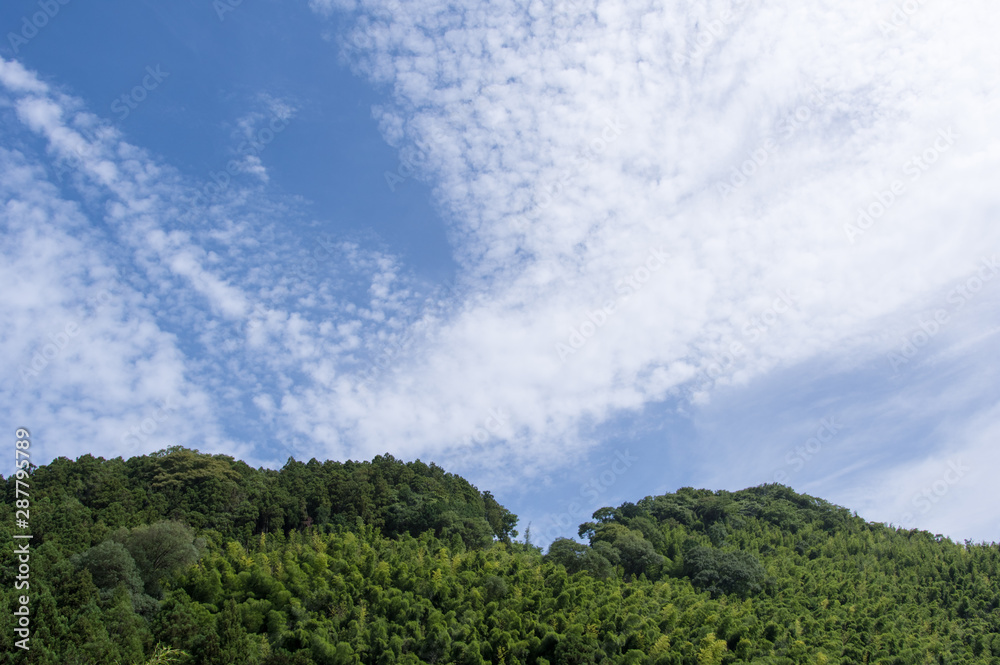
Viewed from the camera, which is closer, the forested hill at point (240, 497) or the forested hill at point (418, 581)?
the forested hill at point (418, 581)

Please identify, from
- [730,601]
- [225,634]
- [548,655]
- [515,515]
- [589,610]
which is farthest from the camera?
[515,515]

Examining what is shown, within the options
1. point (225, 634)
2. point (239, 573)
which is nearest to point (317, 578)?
point (239, 573)

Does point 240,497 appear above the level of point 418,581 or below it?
above

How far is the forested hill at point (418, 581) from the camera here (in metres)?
21.0

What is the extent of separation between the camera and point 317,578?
24.6 meters

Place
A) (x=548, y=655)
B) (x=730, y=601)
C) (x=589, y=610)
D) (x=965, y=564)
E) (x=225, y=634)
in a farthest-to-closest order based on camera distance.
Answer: (x=965, y=564), (x=730, y=601), (x=589, y=610), (x=548, y=655), (x=225, y=634)

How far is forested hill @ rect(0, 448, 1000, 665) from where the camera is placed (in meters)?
21.0

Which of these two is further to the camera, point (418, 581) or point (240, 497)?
point (240, 497)

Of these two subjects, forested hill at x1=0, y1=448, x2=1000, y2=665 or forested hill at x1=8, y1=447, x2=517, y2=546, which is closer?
forested hill at x1=0, y1=448, x2=1000, y2=665

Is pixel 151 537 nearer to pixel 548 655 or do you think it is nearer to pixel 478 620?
pixel 478 620

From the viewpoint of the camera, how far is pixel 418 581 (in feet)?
84.1

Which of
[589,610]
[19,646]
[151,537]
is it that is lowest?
[19,646]

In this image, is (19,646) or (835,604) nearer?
(19,646)

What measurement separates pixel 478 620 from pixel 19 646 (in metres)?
14.0
